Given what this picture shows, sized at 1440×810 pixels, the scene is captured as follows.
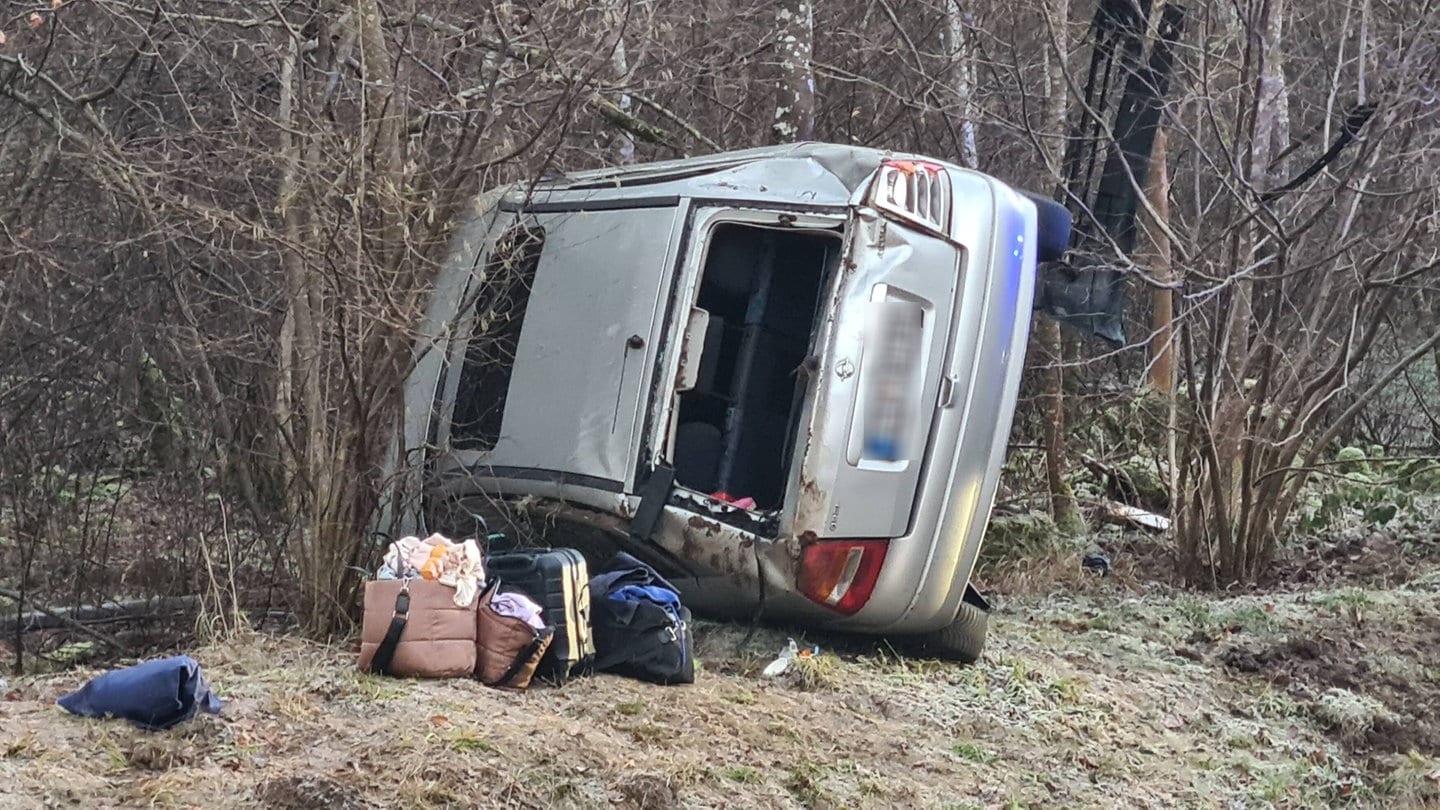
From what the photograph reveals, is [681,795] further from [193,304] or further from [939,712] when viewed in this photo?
[193,304]

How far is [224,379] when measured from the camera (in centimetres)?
783

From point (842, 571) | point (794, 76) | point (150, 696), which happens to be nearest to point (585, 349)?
point (842, 571)

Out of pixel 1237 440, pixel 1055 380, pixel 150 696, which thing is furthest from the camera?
pixel 1055 380

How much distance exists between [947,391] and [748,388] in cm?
120

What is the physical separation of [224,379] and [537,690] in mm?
3951

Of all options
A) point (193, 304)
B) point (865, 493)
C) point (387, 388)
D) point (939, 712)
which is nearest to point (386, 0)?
point (193, 304)

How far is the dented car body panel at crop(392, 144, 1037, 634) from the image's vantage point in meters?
5.23

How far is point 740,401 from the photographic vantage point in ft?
20.5

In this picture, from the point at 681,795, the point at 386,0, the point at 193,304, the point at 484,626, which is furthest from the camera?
the point at 193,304

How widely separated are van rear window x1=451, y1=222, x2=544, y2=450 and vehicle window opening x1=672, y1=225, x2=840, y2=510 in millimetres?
791

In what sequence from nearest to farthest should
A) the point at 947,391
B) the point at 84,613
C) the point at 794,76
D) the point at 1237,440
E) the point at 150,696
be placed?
1. the point at 150,696
2. the point at 947,391
3. the point at 84,613
4. the point at 1237,440
5. the point at 794,76

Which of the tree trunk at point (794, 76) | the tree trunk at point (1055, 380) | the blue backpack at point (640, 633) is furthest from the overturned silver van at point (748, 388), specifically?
the tree trunk at point (1055, 380)

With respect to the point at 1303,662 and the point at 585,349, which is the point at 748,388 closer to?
the point at 585,349

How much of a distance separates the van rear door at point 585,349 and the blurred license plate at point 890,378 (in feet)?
2.77
